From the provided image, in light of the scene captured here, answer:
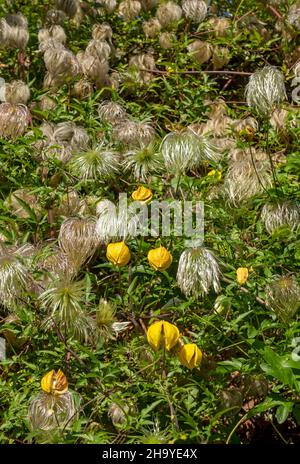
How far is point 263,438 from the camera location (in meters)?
2.21

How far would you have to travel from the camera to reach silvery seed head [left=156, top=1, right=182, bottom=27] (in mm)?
3559

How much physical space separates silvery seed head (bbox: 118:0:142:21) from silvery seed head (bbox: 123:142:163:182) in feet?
4.23

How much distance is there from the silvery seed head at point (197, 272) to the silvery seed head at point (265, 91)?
429 millimetres

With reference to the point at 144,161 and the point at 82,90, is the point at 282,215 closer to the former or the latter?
the point at 144,161

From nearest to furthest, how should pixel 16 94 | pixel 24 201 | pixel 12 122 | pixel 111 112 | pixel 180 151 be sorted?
pixel 180 151, pixel 24 201, pixel 12 122, pixel 111 112, pixel 16 94

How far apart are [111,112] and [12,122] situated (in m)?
0.36

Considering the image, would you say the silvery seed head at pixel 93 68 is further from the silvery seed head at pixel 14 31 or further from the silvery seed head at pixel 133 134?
the silvery seed head at pixel 133 134

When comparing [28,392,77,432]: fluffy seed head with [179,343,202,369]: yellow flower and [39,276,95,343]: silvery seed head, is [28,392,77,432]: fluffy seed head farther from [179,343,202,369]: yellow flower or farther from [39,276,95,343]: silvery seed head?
[179,343,202,369]: yellow flower

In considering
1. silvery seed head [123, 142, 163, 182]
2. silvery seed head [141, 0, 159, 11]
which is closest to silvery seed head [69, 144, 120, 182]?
silvery seed head [123, 142, 163, 182]

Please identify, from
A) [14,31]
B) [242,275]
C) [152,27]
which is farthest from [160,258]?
[152,27]

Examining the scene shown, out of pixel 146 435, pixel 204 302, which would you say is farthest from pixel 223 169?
pixel 146 435

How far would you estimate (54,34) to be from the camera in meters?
3.30

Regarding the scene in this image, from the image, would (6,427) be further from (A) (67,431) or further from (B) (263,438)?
(B) (263,438)
